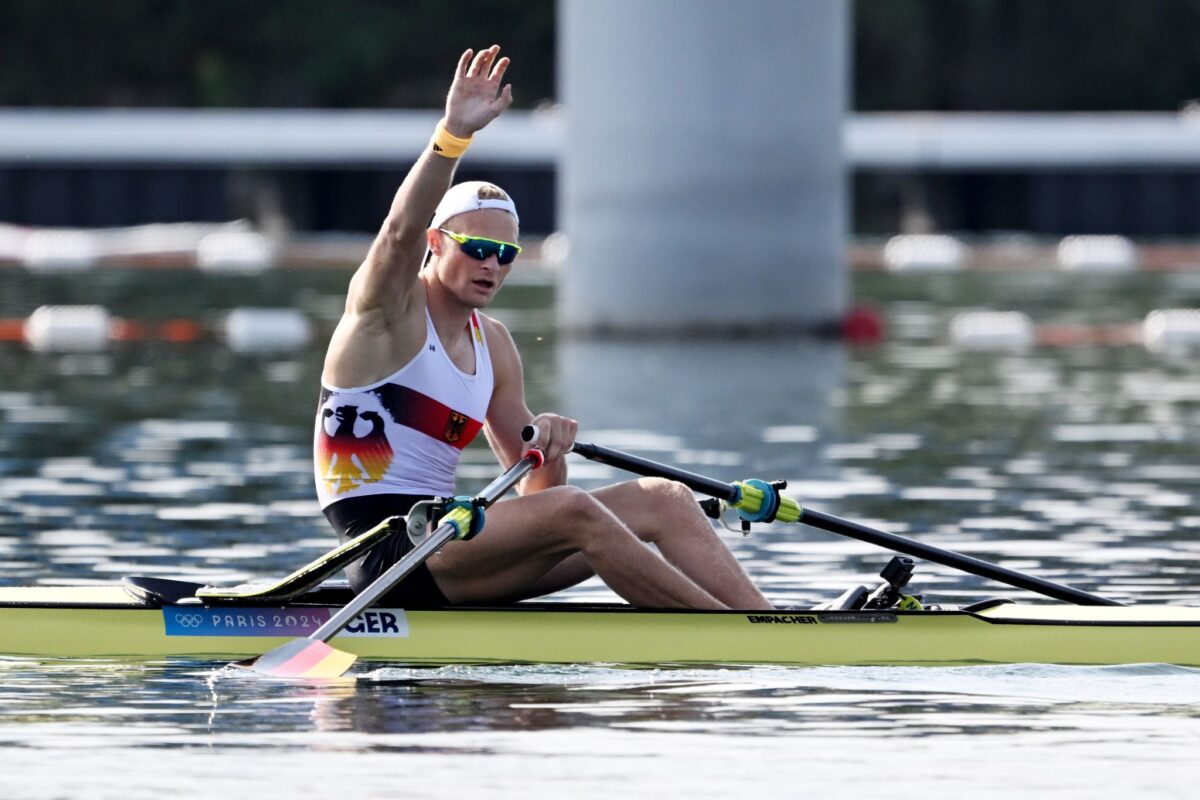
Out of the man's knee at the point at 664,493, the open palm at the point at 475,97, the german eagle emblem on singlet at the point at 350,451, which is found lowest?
the man's knee at the point at 664,493

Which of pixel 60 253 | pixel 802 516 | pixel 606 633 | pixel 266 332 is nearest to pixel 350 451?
pixel 606 633

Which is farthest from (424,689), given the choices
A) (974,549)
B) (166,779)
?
(974,549)

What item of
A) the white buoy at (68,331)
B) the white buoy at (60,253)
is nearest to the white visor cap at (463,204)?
the white buoy at (68,331)

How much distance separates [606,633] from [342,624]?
2.79 feet

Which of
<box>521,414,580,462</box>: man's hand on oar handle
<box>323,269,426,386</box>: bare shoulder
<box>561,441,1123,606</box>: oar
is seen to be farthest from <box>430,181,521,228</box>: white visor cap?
<box>561,441,1123,606</box>: oar

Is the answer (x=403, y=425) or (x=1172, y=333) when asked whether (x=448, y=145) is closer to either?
(x=403, y=425)

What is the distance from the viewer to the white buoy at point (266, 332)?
26781mm

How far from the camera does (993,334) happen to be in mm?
26922

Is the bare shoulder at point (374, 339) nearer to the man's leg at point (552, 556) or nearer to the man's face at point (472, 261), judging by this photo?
the man's face at point (472, 261)

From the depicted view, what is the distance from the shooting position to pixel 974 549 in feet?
40.6

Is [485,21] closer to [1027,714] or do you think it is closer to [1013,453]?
[1013,453]

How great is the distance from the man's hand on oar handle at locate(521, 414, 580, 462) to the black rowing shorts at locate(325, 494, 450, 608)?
0.41 m

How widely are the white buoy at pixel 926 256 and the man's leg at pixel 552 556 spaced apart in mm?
34960

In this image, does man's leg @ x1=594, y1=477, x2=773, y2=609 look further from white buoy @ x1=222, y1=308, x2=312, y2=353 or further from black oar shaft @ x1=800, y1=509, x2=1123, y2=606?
white buoy @ x1=222, y1=308, x2=312, y2=353
